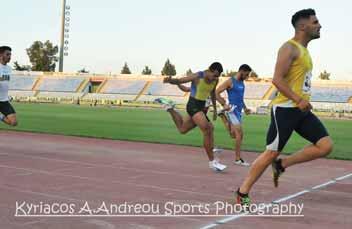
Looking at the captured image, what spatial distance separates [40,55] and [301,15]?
109m

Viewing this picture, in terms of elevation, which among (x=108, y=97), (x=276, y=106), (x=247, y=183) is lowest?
(x=108, y=97)

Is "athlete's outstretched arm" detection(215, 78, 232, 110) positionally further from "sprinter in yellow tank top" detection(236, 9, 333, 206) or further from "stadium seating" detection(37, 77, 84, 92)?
"stadium seating" detection(37, 77, 84, 92)

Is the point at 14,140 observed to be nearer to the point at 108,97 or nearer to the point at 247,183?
the point at 247,183

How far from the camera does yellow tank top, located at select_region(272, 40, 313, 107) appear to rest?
5.95 metres

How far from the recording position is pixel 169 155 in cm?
1207

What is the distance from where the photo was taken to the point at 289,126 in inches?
236

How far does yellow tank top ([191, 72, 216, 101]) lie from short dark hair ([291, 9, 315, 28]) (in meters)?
3.89

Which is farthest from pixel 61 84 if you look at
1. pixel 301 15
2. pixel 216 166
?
pixel 301 15

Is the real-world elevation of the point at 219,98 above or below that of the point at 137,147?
above

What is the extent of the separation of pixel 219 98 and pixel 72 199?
16.1 feet

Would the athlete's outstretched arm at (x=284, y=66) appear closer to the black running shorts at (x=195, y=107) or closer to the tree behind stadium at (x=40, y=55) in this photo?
the black running shorts at (x=195, y=107)

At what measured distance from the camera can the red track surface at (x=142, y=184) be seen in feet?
18.4

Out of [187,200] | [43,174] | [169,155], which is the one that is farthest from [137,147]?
[187,200]

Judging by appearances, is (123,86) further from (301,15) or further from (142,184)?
(301,15)
